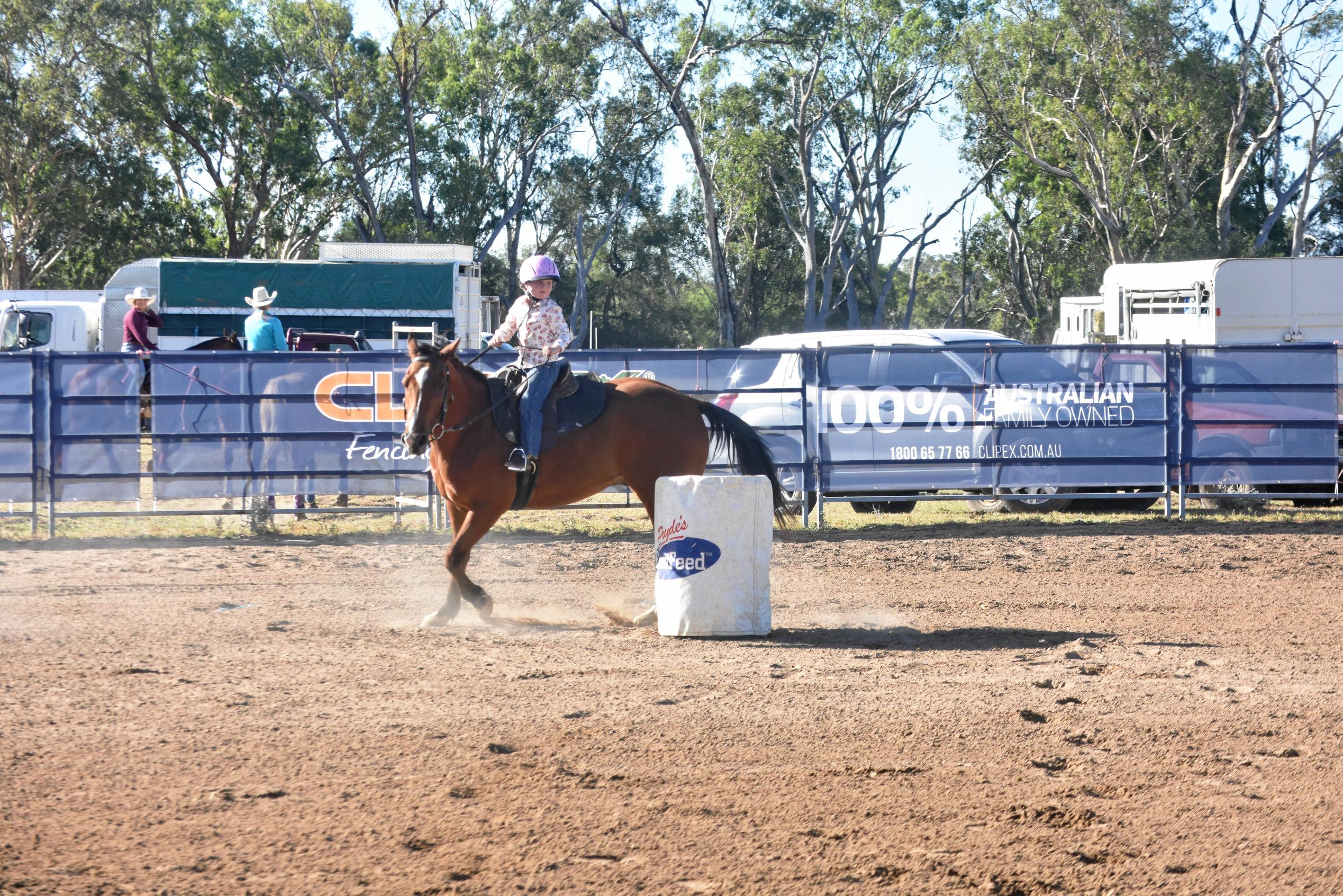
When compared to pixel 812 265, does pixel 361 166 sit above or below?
above

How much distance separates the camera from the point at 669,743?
5391mm

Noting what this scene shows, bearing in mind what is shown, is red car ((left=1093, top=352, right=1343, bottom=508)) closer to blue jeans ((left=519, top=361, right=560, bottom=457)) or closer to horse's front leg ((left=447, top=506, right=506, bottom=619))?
blue jeans ((left=519, top=361, right=560, bottom=457))

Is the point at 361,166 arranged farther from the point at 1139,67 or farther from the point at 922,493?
the point at 922,493

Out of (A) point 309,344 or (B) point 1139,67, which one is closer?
(A) point 309,344

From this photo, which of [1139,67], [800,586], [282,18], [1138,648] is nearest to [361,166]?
[282,18]

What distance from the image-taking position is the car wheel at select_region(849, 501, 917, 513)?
15.0m

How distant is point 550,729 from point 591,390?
356cm

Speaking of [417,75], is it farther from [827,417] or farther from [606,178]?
[827,417]

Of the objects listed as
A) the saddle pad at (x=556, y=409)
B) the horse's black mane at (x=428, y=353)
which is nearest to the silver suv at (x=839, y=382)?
the saddle pad at (x=556, y=409)

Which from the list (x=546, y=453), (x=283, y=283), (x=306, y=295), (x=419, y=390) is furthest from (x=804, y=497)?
(x=283, y=283)

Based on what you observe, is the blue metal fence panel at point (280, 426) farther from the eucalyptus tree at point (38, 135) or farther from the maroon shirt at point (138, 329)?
the eucalyptus tree at point (38, 135)

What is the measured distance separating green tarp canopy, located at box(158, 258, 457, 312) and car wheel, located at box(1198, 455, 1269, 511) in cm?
2175

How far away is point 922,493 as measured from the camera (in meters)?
14.4

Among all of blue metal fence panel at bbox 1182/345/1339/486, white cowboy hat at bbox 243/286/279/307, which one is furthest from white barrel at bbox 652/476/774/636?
white cowboy hat at bbox 243/286/279/307
